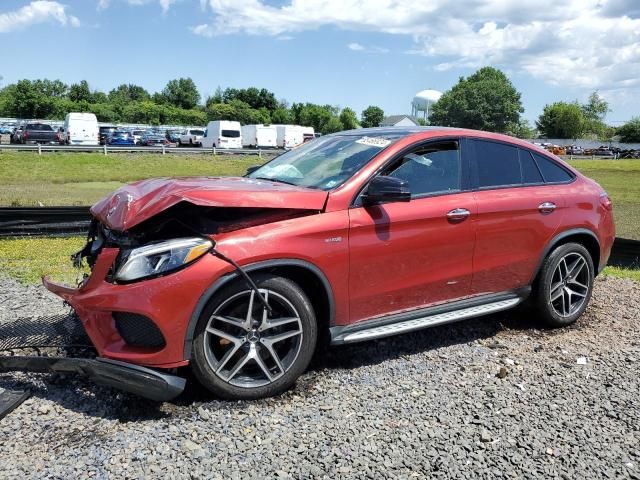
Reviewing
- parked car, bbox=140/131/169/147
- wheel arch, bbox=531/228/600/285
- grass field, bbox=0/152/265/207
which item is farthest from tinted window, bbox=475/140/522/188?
parked car, bbox=140/131/169/147

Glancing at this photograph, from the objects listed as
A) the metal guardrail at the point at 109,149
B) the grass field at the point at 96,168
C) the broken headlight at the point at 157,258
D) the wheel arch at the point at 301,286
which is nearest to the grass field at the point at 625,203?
the wheel arch at the point at 301,286

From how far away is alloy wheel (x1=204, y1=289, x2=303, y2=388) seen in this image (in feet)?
11.4

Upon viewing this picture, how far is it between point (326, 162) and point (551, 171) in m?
2.17

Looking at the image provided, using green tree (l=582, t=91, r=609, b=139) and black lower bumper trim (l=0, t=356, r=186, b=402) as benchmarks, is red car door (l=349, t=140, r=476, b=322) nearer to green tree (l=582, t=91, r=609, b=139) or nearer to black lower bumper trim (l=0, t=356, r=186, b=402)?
black lower bumper trim (l=0, t=356, r=186, b=402)

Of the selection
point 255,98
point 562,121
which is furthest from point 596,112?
point 255,98

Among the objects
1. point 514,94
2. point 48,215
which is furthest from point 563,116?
point 48,215

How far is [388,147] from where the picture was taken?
428 cm

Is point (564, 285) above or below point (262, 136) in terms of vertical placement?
below

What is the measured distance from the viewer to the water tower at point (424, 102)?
127000 millimetres

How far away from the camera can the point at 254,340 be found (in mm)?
3559

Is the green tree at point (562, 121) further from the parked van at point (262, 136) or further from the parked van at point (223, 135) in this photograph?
the parked van at point (223, 135)

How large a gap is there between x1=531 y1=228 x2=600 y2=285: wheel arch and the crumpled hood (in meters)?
2.23

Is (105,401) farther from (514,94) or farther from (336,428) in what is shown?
(514,94)

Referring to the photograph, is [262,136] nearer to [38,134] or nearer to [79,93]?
[38,134]
